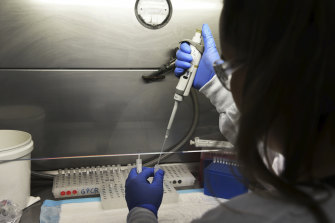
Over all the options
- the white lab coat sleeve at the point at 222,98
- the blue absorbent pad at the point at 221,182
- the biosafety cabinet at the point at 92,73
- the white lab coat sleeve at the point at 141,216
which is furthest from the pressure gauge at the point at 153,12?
the white lab coat sleeve at the point at 141,216

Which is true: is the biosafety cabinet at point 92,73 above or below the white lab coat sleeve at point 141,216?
above

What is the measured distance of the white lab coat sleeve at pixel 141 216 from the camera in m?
0.81

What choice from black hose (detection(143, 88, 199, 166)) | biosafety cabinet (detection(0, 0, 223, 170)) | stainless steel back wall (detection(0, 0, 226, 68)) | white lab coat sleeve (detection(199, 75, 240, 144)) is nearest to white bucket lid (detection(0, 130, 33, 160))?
biosafety cabinet (detection(0, 0, 223, 170))

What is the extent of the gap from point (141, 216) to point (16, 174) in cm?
47

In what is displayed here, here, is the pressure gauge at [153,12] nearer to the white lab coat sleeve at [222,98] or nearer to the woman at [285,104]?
the white lab coat sleeve at [222,98]

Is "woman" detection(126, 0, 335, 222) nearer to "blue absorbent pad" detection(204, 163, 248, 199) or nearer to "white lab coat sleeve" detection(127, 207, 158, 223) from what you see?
"white lab coat sleeve" detection(127, 207, 158, 223)

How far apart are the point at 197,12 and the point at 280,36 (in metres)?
0.87

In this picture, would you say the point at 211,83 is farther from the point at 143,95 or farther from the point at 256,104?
the point at 256,104

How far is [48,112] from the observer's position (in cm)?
127

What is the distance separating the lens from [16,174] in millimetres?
1018

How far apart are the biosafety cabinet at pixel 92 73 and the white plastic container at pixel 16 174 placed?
21cm

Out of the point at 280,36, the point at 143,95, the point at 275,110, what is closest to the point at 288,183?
the point at 275,110

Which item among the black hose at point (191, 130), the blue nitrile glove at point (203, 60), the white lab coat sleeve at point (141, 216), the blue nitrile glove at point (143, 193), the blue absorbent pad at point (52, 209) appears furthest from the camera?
the black hose at point (191, 130)

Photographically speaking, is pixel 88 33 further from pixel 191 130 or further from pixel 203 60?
pixel 191 130
